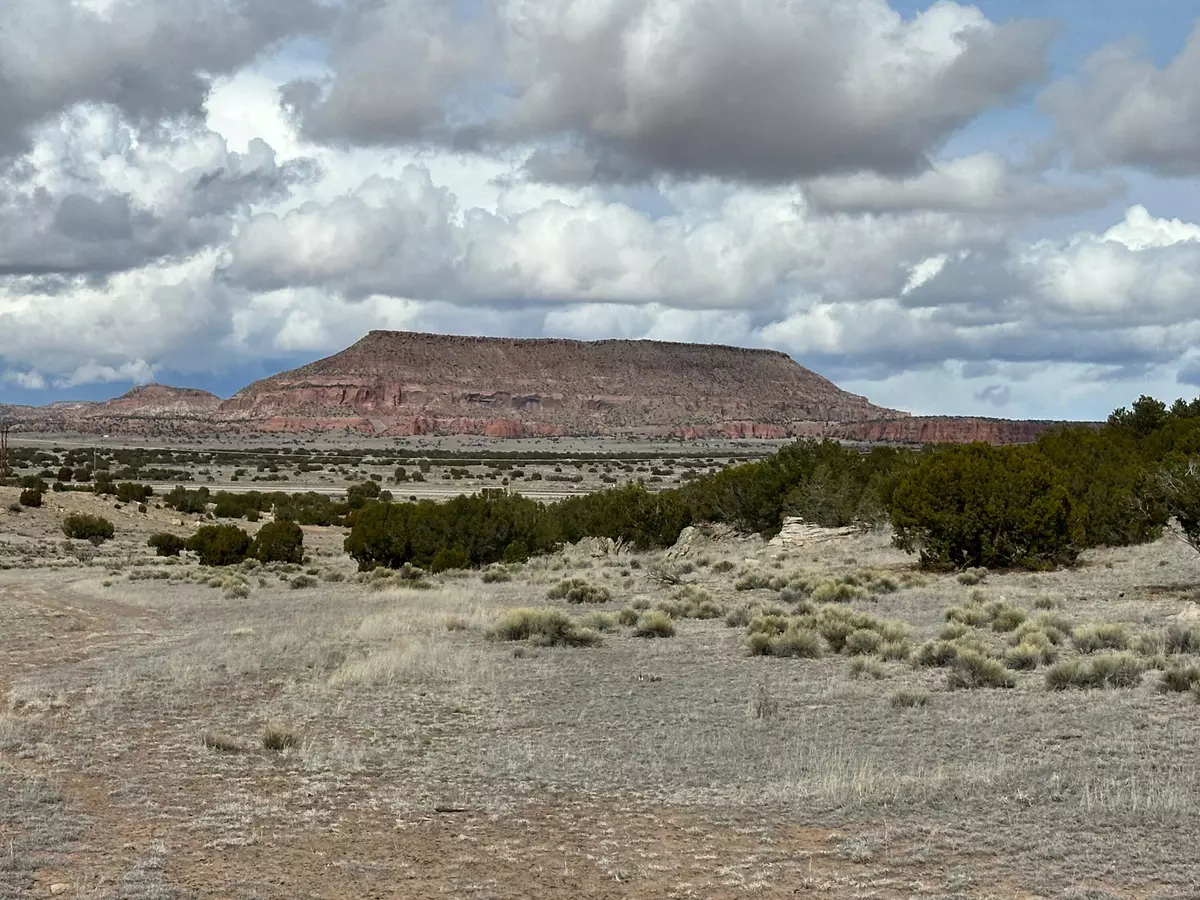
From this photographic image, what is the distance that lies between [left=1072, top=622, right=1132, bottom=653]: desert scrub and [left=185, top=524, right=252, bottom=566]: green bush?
27205mm

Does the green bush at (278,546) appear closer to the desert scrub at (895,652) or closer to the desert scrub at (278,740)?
the desert scrub at (895,652)

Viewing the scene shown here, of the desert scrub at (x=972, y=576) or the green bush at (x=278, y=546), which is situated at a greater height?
the desert scrub at (x=972, y=576)

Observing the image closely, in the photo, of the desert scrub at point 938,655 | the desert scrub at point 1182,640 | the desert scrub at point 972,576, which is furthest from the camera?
the desert scrub at point 972,576

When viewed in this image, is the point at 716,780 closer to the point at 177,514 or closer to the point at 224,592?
the point at 224,592

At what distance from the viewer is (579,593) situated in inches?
914

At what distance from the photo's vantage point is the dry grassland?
743cm

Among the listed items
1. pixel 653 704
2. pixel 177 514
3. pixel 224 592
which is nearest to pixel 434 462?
pixel 177 514

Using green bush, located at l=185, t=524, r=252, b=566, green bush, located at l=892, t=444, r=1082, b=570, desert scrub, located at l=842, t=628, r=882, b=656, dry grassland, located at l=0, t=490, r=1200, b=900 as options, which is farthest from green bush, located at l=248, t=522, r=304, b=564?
desert scrub, located at l=842, t=628, r=882, b=656

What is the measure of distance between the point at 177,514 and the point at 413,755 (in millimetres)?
45744

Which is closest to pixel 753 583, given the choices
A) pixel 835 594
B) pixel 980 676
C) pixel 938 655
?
pixel 835 594

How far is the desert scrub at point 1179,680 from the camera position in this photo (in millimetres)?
11898

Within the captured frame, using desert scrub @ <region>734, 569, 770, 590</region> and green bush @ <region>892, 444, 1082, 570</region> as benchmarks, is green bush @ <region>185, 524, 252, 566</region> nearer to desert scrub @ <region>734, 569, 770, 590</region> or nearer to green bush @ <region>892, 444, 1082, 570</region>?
desert scrub @ <region>734, 569, 770, 590</region>

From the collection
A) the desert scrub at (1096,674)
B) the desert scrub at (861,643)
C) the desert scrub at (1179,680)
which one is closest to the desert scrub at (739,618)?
the desert scrub at (861,643)

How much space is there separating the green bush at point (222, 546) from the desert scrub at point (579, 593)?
15.8 meters
